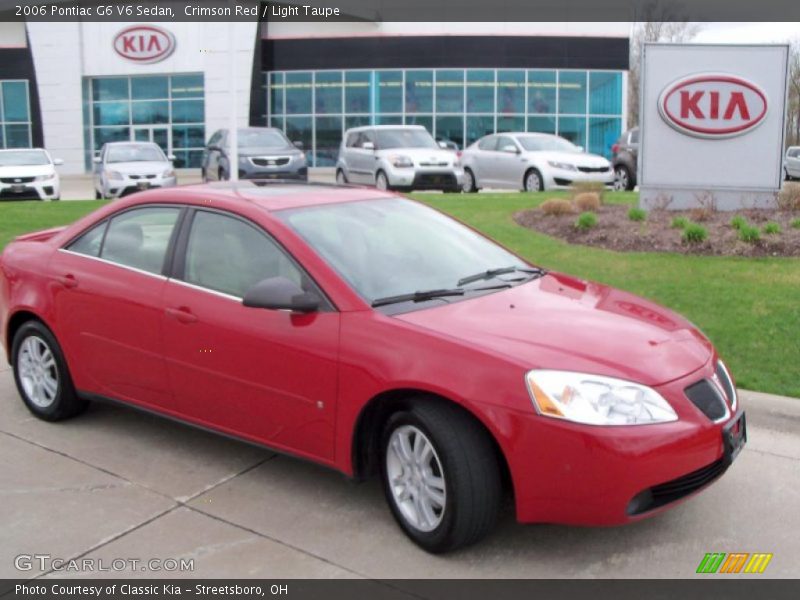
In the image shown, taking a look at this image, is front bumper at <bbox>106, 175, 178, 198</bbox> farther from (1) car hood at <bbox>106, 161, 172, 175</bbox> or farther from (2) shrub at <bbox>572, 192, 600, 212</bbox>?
(2) shrub at <bbox>572, 192, 600, 212</bbox>

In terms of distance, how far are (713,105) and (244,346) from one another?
1009 centimetres

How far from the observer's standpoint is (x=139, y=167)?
21.3 m

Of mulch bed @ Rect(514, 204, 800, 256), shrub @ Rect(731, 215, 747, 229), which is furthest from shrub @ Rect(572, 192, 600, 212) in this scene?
shrub @ Rect(731, 215, 747, 229)

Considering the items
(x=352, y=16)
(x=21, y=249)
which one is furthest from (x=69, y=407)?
(x=352, y=16)

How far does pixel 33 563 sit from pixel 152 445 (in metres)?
1.46

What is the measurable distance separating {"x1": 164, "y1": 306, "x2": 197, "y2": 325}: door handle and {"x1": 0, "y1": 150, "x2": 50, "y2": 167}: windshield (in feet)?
61.2

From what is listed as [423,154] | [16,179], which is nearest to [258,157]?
[423,154]

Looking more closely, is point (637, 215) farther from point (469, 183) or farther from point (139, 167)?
point (139, 167)

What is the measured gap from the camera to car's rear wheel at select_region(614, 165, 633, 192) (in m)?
21.8

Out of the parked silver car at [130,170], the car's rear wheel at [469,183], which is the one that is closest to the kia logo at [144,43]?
the parked silver car at [130,170]

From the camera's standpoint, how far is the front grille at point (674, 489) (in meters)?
3.76

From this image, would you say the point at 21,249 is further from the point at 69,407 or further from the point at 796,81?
the point at 796,81

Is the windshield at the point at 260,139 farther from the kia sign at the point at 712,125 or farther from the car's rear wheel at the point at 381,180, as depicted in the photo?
the kia sign at the point at 712,125

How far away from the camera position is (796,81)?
45875mm
